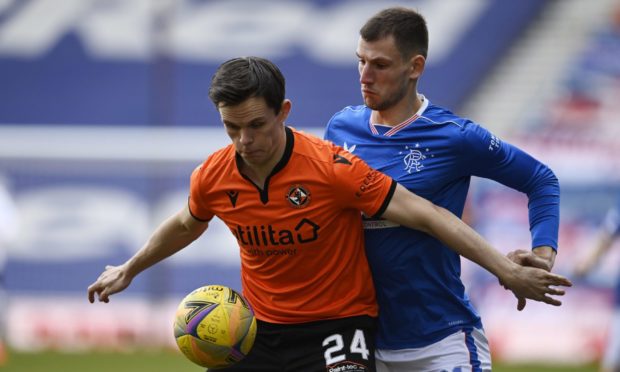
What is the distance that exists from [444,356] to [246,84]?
65.3 inches

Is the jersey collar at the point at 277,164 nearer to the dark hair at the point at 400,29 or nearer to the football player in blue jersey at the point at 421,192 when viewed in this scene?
the football player in blue jersey at the point at 421,192

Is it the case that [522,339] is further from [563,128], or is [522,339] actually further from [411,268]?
[411,268]

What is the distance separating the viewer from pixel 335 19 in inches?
730

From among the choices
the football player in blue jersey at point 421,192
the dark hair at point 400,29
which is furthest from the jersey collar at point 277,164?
the dark hair at point 400,29

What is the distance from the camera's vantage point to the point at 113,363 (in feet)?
41.7

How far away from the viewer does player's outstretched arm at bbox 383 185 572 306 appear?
522cm

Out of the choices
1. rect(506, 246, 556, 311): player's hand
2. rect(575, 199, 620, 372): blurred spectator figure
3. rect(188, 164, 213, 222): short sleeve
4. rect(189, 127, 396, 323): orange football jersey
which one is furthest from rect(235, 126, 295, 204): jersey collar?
rect(575, 199, 620, 372): blurred spectator figure

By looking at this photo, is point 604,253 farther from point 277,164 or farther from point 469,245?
point 277,164

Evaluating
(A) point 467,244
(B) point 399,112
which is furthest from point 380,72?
(A) point 467,244

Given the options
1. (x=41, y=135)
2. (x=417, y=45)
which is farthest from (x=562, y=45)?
(x=417, y=45)

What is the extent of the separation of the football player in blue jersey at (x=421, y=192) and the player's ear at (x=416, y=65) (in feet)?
0.03

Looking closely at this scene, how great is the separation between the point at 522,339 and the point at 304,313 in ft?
27.2

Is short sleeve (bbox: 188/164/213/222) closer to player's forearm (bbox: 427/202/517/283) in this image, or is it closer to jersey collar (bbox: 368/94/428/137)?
jersey collar (bbox: 368/94/428/137)

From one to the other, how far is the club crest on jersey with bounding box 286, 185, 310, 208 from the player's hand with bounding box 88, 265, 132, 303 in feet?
3.64
